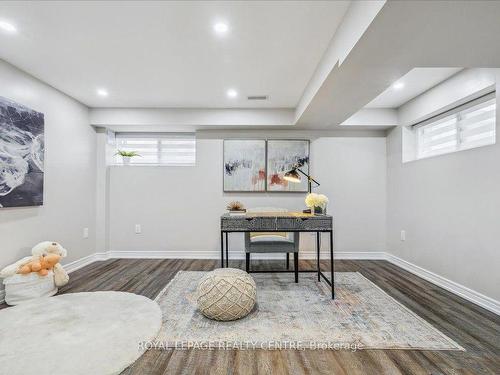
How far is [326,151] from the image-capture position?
14.3ft

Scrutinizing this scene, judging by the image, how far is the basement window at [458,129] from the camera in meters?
2.72

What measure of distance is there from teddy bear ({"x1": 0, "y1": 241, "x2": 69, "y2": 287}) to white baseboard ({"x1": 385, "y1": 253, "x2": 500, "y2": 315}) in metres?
4.19

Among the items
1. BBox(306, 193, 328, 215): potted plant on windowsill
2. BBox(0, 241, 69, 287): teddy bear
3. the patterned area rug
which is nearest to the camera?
the patterned area rug

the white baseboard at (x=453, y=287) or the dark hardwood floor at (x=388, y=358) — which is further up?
the white baseboard at (x=453, y=287)

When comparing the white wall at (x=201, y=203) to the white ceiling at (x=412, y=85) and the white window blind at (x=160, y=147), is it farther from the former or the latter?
the white ceiling at (x=412, y=85)

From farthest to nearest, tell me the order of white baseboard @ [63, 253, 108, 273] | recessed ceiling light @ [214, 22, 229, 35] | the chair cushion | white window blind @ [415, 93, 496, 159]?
white baseboard @ [63, 253, 108, 273] < the chair cushion < white window blind @ [415, 93, 496, 159] < recessed ceiling light @ [214, 22, 229, 35]

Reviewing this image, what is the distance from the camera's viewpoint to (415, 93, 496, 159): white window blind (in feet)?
8.91

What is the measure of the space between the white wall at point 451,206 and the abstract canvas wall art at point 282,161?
1383mm

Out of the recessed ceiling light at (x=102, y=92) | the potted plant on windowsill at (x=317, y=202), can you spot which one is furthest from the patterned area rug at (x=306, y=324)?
the recessed ceiling light at (x=102, y=92)

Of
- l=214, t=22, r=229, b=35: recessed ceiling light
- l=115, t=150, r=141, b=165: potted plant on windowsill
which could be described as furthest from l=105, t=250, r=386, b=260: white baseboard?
l=214, t=22, r=229, b=35: recessed ceiling light

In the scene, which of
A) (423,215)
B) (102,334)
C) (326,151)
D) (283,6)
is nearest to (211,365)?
(102,334)

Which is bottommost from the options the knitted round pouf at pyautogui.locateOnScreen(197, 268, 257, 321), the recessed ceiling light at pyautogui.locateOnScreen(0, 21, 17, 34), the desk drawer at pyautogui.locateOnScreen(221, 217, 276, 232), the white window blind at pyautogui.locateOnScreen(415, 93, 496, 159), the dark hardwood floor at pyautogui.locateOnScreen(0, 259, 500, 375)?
the dark hardwood floor at pyautogui.locateOnScreen(0, 259, 500, 375)

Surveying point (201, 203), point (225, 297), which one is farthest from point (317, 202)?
point (201, 203)

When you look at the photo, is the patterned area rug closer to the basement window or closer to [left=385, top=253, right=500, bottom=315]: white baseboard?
[left=385, top=253, right=500, bottom=315]: white baseboard
